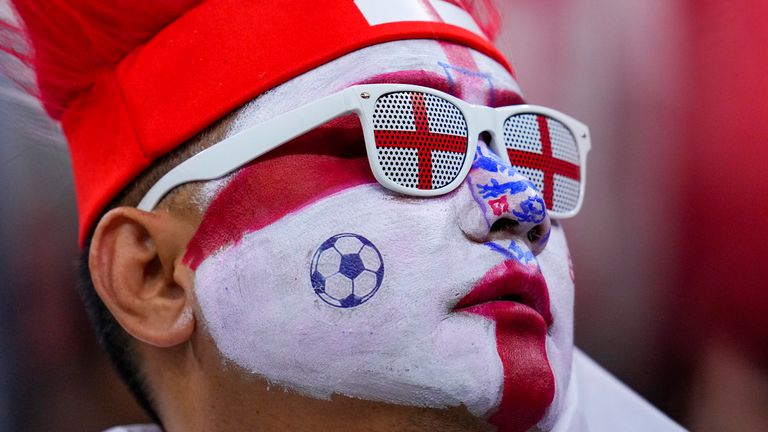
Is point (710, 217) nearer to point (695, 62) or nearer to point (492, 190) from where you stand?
point (695, 62)

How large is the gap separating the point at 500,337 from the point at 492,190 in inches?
8.2

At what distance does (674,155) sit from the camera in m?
2.01

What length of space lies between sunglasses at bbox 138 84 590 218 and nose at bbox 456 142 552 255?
0.03 metres

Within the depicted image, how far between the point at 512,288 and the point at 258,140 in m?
0.42

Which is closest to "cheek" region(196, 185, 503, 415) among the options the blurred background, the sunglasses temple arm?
the sunglasses temple arm

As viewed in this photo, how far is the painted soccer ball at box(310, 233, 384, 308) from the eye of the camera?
1113 millimetres

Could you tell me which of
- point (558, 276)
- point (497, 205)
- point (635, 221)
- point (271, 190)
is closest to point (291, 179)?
point (271, 190)

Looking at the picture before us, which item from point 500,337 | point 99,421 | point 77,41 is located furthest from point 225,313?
point 99,421

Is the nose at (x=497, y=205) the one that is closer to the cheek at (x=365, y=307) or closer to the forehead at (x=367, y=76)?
the cheek at (x=365, y=307)

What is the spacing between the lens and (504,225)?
1193mm

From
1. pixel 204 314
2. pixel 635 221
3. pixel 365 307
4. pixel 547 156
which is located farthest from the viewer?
pixel 635 221

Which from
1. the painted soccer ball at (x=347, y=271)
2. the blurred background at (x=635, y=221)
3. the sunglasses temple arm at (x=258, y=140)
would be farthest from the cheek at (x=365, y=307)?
the blurred background at (x=635, y=221)

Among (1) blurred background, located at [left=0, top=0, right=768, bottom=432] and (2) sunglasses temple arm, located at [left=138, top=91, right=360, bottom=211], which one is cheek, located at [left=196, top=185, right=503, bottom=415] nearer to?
(2) sunglasses temple arm, located at [left=138, top=91, right=360, bottom=211]

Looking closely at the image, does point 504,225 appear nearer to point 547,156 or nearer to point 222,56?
point 547,156
